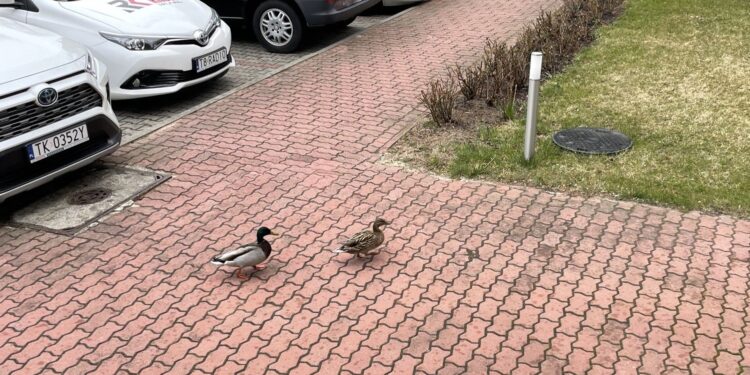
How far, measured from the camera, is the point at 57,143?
6133mm

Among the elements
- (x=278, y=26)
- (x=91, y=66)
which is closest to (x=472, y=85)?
(x=278, y=26)

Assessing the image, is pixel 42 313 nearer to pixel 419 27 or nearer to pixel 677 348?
pixel 677 348

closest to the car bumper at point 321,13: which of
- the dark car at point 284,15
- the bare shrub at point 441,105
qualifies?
the dark car at point 284,15

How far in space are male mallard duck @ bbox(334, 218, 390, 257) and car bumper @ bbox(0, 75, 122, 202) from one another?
2.57 m

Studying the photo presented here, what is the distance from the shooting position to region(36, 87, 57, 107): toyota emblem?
5953 mm

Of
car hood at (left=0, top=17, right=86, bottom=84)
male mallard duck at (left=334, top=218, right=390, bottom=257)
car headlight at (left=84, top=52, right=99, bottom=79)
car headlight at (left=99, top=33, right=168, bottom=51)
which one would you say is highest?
car hood at (left=0, top=17, right=86, bottom=84)

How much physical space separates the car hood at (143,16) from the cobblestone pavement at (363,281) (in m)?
1.55

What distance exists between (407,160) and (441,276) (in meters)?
2.12

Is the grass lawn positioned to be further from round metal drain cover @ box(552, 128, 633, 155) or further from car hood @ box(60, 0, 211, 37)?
car hood @ box(60, 0, 211, 37)

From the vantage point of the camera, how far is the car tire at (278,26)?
10.7 meters

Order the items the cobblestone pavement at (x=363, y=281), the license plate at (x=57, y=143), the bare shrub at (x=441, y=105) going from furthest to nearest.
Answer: the bare shrub at (x=441, y=105)
the license plate at (x=57, y=143)
the cobblestone pavement at (x=363, y=281)

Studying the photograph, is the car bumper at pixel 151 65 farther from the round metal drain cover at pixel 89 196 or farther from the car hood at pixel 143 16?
the round metal drain cover at pixel 89 196

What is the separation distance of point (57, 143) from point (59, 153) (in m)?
0.12

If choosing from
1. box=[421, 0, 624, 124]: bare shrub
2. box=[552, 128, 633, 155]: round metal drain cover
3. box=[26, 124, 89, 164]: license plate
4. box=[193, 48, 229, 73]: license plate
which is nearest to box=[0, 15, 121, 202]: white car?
box=[26, 124, 89, 164]: license plate
